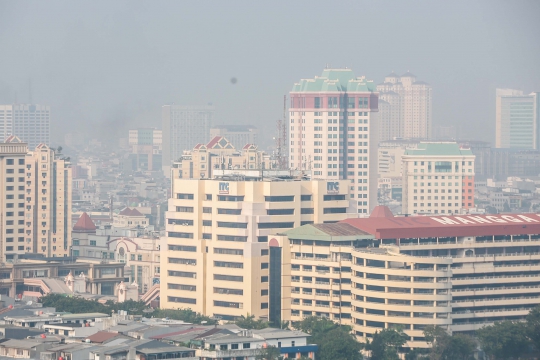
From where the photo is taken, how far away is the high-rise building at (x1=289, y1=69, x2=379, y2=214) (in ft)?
638

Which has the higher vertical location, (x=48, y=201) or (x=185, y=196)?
(x=185, y=196)

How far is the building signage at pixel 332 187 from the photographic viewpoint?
109 meters

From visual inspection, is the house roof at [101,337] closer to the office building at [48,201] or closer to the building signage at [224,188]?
the building signage at [224,188]

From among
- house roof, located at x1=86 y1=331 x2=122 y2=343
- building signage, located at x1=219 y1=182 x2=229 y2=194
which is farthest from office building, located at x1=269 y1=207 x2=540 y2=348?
house roof, located at x1=86 y1=331 x2=122 y2=343

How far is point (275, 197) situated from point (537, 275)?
1697cm

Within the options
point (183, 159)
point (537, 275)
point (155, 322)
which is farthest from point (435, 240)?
point (183, 159)

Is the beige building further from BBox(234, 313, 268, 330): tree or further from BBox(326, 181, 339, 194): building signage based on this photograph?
BBox(234, 313, 268, 330): tree

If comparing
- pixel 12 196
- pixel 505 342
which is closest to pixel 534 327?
pixel 505 342

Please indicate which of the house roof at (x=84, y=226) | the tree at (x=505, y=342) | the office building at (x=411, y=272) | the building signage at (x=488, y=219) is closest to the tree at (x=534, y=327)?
the tree at (x=505, y=342)

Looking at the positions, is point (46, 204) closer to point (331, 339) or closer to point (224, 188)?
point (224, 188)

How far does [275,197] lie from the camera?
346 feet

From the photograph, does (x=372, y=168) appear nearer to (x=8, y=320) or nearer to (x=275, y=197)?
(x=275, y=197)

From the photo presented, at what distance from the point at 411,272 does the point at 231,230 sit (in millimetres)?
15331

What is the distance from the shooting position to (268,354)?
82.1 m
